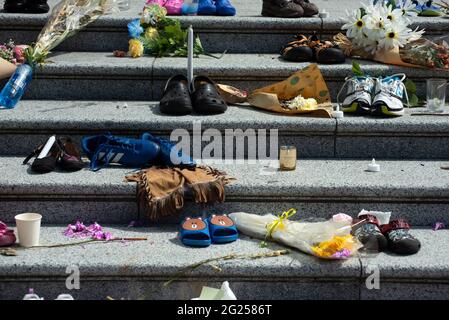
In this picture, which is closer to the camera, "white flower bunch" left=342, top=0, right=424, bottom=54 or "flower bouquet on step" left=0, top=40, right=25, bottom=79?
"flower bouquet on step" left=0, top=40, right=25, bottom=79

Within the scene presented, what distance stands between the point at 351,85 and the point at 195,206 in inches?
56.7

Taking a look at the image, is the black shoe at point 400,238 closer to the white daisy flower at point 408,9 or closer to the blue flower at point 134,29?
the white daisy flower at point 408,9

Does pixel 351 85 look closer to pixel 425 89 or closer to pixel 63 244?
pixel 425 89

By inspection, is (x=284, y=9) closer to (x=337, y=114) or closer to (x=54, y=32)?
(x=337, y=114)

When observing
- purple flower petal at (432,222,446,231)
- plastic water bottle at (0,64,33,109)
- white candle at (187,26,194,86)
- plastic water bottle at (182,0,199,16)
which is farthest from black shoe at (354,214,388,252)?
plastic water bottle at (182,0,199,16)

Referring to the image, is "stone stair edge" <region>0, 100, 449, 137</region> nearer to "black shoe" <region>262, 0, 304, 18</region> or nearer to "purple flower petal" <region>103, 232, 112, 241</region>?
"purple flower petal" <region>103, 232, 112, 241</region>

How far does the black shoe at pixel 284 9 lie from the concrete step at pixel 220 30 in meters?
0.08

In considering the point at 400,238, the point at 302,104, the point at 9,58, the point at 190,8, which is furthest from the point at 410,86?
the point at 9,58

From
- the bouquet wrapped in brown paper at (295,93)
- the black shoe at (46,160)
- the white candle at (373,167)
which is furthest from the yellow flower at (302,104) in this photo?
the black shoe at (46,160)

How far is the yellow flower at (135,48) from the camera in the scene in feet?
19.6

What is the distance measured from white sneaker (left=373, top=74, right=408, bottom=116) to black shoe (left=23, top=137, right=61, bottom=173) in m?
1.97

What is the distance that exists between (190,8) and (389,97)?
1822mm

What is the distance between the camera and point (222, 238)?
4.49 meters

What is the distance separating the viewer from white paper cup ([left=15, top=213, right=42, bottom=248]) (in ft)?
14.2
